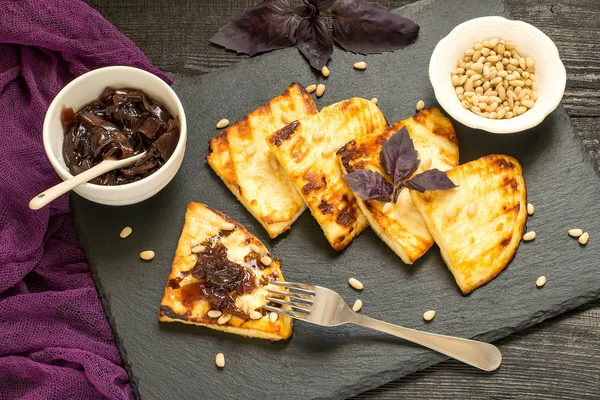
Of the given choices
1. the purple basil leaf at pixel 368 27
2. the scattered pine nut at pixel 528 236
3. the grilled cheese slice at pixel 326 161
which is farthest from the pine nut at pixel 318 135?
the scattered pine nut at pixel 528 236

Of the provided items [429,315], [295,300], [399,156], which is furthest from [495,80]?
[295,300]

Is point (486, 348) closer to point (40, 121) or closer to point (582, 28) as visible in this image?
point (582, 28)

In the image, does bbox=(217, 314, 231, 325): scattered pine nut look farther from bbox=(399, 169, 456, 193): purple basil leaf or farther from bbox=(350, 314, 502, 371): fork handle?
bbox=(399, 169, 456, 193): purple basil leaf

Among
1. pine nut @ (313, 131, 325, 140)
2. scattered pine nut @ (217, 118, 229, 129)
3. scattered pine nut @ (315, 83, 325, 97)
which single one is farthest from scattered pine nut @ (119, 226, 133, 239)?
scattered pine nut @ (315, 83, 325, 97)

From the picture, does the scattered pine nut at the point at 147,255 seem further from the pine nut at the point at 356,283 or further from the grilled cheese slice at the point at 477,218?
the grilled cheese slice at the point at 477,218

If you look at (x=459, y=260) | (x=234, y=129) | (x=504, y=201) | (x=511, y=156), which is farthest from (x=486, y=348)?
(x=234, y=129)
